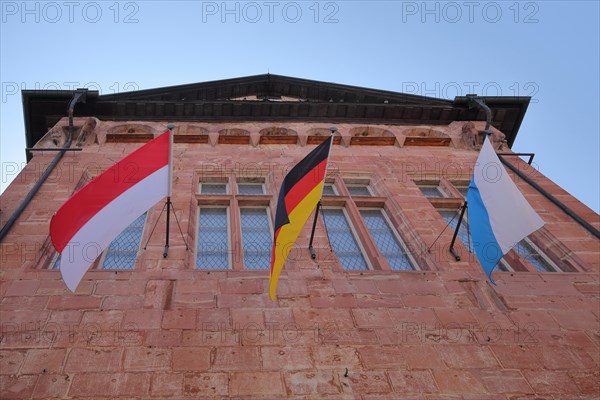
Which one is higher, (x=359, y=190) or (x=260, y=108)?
(x=260, y=108)

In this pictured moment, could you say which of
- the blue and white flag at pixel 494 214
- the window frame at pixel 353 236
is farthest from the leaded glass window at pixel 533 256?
the window frame at pixel 353 236

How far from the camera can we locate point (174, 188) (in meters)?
11.9

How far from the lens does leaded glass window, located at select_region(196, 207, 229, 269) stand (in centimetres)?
970

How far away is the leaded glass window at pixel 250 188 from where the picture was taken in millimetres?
12625

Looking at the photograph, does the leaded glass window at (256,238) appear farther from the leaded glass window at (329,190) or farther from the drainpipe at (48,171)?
the drainpipe at (48,171)

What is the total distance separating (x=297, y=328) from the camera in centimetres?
780

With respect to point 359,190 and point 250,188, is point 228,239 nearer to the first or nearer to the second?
point 250,188

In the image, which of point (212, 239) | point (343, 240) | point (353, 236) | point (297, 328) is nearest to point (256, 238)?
point (212, 239)

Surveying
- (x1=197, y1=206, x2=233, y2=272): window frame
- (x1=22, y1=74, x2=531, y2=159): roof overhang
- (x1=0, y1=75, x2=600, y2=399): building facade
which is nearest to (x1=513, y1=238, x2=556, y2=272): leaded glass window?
(x1=0, y1=75, x2=600, y2=399): building facade

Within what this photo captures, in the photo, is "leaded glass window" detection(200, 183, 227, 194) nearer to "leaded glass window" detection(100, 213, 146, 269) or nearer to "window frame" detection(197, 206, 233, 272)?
"window frame" detection(197, 206, 233, 272)

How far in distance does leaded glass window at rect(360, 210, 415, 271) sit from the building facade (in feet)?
0.13

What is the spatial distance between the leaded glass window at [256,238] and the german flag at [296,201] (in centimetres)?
146

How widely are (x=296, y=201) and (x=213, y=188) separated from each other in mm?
4484

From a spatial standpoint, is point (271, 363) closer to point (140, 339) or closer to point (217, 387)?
point (217, 387)
